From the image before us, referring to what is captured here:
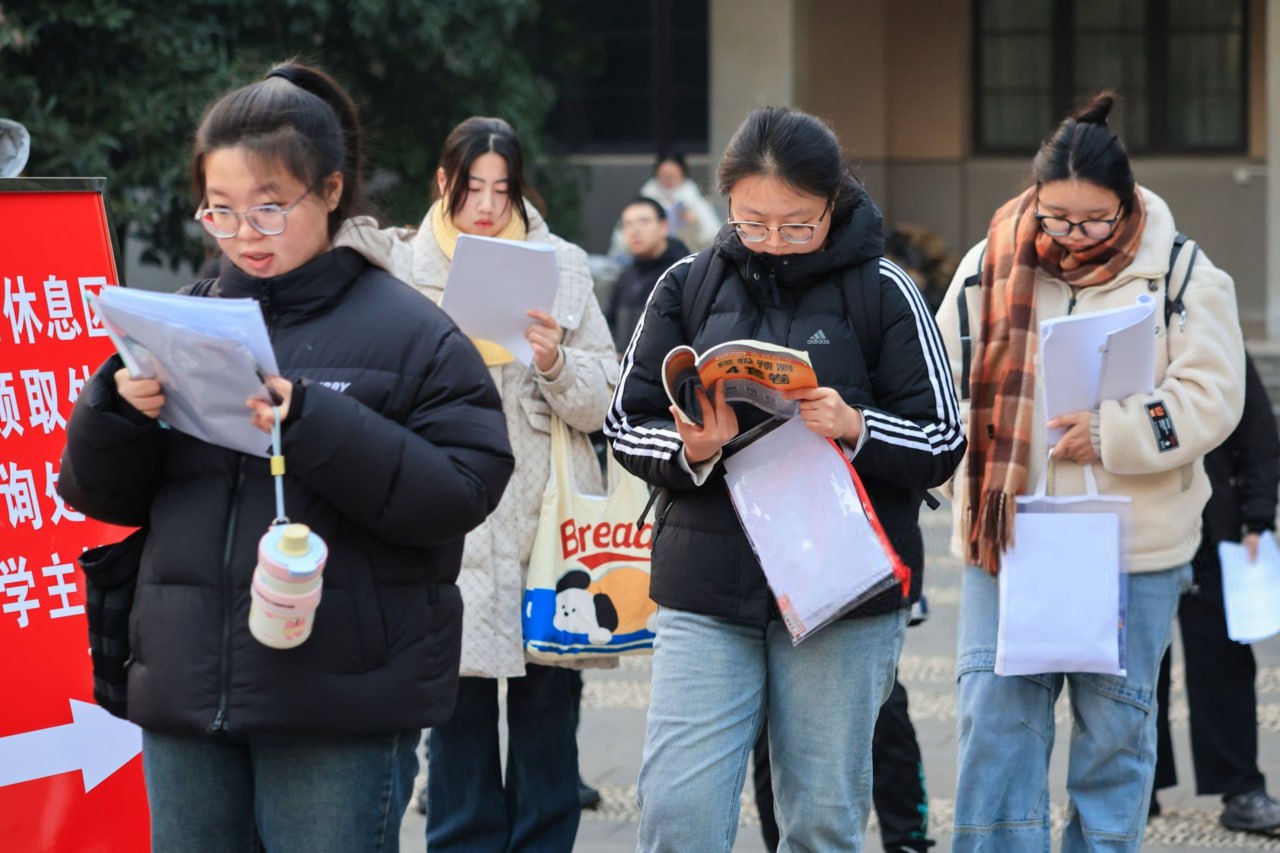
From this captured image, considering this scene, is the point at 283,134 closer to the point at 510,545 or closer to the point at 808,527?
the point at 808,527

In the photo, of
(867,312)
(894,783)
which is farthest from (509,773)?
(867,312)

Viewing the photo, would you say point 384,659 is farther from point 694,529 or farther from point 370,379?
point 694,529

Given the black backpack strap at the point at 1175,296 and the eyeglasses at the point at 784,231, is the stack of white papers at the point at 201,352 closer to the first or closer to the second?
the eyeglasses at the point at 784,231

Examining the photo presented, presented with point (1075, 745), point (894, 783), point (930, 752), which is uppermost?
point (1075, 745)

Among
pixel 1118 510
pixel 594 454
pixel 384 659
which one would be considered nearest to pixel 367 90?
pixel 594 454

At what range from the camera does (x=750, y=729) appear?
3705 mm

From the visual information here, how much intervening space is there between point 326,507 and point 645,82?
1533 centimetres

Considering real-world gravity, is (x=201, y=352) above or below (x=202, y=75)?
below

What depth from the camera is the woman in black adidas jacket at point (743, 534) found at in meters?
3.63

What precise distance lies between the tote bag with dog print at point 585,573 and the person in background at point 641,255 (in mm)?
4040

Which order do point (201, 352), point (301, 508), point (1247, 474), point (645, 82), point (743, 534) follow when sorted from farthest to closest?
1. point (645, 82)
2. point (1247, 474)
3. point (743, 534)
4. point (301, 508)
5. point (201, 352)

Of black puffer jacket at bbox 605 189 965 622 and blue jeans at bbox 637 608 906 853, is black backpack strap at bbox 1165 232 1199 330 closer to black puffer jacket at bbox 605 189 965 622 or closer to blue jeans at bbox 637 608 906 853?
black puffer jacket at bbox 605 189 965 622

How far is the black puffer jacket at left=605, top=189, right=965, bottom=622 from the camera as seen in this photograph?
3639mm

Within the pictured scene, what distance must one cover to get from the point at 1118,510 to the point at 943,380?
0.77 m
